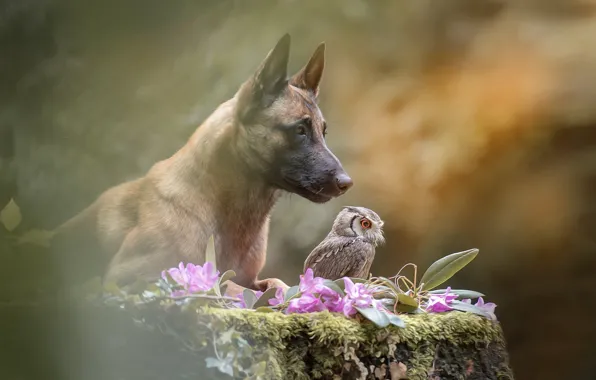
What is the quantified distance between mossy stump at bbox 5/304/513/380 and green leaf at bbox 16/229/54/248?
0.34ft

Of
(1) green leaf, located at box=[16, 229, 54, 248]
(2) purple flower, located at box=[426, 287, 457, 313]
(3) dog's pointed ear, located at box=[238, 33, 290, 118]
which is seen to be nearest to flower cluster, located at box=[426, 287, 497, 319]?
(2) purple flower, located at box=[426, 287, 457, 313]

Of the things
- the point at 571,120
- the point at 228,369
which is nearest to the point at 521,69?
the point at 571,120

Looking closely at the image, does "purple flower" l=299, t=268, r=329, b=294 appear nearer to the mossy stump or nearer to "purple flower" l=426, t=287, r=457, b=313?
the mossy stump

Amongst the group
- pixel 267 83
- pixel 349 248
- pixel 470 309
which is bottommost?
pixel 470 309

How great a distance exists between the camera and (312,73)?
1631 mm

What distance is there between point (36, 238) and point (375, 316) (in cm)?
58

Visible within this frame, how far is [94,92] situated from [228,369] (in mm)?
718

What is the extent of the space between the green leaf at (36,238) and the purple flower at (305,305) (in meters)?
0.47

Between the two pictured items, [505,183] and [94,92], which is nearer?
[94,92]

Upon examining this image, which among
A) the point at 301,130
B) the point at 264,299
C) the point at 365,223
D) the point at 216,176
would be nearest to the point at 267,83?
the point at 301,130

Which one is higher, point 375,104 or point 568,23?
point 568,23

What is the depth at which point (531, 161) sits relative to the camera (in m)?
2.10

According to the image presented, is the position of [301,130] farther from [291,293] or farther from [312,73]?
[291,293]

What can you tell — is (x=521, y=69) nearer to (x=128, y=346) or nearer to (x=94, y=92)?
(x=94, y=92)
